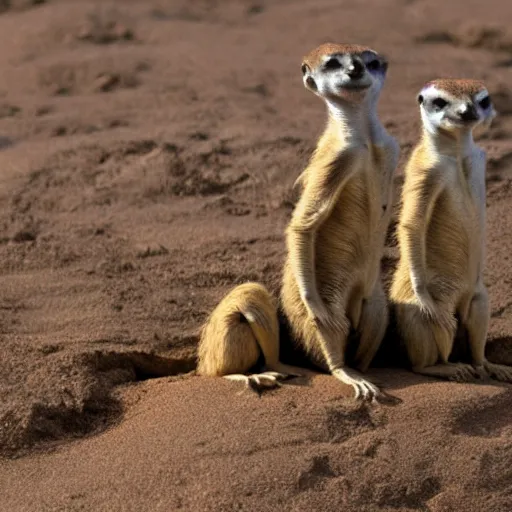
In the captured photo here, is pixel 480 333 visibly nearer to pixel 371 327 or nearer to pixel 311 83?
pixel 371 327

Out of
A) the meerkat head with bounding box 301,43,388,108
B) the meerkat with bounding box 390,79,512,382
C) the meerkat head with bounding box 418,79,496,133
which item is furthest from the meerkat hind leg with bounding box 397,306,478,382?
the meerkat head with bounding box 301,43,388,108

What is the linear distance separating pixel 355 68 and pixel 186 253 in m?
3.00

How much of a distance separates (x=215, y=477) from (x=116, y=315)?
2.12 m

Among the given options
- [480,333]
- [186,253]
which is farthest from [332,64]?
[186,253]

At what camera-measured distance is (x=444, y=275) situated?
6.20 m

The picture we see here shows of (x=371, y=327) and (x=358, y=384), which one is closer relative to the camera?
(x=358, y=384)

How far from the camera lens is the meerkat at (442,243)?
5953 mm

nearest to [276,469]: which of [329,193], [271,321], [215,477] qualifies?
[215,477]

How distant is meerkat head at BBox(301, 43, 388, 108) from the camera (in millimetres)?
5641

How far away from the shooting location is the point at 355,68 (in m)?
5.62

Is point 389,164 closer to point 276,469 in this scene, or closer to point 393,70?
point 276,469

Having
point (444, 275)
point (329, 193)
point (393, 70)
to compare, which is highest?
point (329, 193)

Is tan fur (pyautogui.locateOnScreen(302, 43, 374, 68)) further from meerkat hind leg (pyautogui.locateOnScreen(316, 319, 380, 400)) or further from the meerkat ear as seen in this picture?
meerkat hind leg (pyautogui.locateOnScreen(316, 319, 380, 400))

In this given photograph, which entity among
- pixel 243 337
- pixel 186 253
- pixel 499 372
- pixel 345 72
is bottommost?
pixel 186 253
